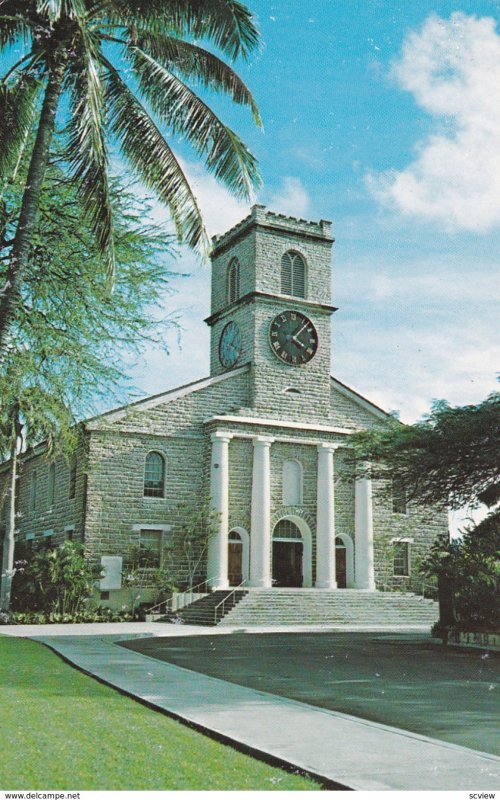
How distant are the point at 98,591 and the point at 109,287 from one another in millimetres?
19089

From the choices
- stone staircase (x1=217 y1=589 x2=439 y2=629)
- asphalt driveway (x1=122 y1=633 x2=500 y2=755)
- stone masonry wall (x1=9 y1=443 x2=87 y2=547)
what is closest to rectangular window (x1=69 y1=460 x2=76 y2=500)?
stone masonry wall (x1=9 y1=443 x2=87 y2=547)

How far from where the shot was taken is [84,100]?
43.9ft

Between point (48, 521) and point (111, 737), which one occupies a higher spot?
point (48, 521)

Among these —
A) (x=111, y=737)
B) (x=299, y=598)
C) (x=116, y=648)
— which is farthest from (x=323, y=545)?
(x=111, y=737)

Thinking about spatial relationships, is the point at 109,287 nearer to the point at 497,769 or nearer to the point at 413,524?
the point at 497,769

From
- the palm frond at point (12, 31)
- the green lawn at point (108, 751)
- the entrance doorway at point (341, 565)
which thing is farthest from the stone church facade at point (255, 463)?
the green lawn at point (108, 751)

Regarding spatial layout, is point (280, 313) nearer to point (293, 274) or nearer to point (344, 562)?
point (293, 274)

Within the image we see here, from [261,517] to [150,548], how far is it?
4526 millimetres

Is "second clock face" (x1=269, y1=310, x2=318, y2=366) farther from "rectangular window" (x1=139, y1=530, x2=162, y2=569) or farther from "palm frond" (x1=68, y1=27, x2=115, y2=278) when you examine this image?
"palm frond" (x1=68, y1=27, x2=115, y2=278)

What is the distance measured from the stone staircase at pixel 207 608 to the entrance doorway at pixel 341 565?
665 cm

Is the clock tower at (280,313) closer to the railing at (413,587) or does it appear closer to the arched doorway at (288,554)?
the arched doorway at (288,554)

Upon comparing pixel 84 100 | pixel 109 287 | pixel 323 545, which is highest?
pixel 84 100

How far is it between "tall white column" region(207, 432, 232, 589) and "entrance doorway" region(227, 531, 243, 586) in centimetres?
123

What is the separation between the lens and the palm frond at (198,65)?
47.9 feet
